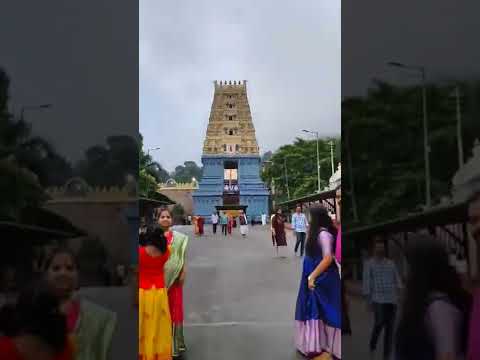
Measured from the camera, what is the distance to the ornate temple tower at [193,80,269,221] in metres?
19.9

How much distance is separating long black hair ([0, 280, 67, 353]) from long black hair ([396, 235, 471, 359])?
200 cm

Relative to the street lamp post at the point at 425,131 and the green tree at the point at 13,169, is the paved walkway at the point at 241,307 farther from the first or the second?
the green tree at the point at 13,169

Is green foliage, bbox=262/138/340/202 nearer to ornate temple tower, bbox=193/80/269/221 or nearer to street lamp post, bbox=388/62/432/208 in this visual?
street lamp post, bbox=388/62/432/208

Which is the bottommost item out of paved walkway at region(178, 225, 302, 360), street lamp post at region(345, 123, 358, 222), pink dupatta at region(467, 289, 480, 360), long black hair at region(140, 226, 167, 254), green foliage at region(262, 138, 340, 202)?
paved walkway at region(178, 225, 302, 360)

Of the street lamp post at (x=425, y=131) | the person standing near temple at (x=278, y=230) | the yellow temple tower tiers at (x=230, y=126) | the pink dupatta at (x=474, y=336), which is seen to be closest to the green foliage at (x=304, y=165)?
the person standing near temple at (x=278, y=230)

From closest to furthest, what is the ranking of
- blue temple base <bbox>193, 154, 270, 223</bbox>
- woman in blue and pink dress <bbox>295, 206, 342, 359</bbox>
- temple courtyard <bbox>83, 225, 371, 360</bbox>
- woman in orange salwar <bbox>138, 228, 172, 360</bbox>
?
temple courtyard <bbox>83, 225, 371, 360</bbox>
woman in orange salwar <bbox>138, 228, 172, 360</bbox>
woman in blue and pink dress <bbox>295, 206, 342, 359</bbox>
blue temple base <bbox>193, 154, 270, 223</bbox>

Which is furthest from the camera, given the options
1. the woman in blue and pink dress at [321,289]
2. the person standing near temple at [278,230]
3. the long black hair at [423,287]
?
the person standing near temple at [278,230]

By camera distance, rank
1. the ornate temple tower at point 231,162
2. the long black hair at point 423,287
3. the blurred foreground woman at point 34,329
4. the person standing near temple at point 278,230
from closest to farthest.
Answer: the blurred foreground woman at point 34,329
the long black hair at point 423,287
the person standing near temple at point 278,230
the ornate temple tower at point 231,162

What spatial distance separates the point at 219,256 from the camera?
34.8ft

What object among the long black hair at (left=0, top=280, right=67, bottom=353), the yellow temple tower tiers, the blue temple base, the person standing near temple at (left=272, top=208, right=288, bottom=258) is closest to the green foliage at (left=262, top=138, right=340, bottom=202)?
the person standing near temple at (left=272, top=208, right=288, bottom=258)

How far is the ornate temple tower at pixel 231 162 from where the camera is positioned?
1991 cm

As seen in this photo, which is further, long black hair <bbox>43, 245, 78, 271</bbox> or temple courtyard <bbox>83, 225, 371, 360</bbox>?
temple courtyard <bbox>83, 225, 371, 360</bbox>

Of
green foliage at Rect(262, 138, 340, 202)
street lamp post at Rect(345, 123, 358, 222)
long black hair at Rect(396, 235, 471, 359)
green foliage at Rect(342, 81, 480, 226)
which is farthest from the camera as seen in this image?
green foliage at Rect(262, 138, 340, 202)

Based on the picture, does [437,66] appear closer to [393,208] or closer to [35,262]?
[393,208]
